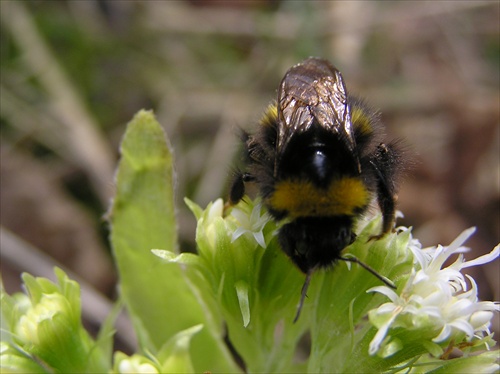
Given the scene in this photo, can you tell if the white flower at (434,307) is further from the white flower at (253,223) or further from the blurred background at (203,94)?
the blurred background at (203,94)

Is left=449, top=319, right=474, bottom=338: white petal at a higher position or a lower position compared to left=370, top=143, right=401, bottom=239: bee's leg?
lower

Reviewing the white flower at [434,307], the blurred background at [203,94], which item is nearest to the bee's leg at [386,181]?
the white flower at [434,307]

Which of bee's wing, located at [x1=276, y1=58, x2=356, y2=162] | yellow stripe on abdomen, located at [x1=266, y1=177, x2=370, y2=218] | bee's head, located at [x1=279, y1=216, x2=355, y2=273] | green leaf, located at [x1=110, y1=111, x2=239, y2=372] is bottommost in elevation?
green leaf, located at [x1=110, y1=111, x2=239, y2=372]

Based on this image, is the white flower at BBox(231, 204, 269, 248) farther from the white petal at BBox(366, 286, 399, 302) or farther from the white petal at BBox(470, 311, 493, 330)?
the white petal at BBox(470, 311, 493, 330)

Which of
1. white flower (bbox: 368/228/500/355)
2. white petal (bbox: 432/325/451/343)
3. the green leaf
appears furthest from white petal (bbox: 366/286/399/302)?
the green leaf

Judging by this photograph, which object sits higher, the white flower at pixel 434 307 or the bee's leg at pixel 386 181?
the bee's leg at pixel 386 181

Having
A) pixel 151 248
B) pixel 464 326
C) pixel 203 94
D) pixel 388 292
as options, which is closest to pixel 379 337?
pixel 388 292
